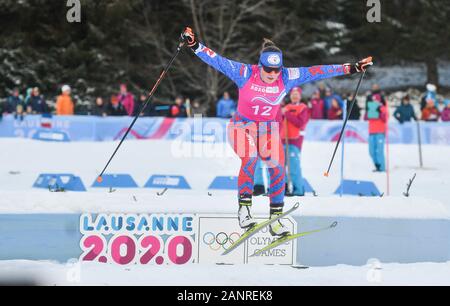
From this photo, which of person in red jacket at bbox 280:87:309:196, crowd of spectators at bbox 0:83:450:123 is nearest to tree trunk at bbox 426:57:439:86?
crowd of spectators at bbox 0:83:450:123

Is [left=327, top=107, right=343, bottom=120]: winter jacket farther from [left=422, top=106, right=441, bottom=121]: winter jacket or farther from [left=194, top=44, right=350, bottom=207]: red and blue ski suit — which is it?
[left=194, top=44, right=350, bottom=207]: red and blue ski suit

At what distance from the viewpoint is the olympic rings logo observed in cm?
669

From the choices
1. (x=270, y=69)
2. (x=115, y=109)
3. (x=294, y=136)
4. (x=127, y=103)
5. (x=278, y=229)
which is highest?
(x=127, y=103)

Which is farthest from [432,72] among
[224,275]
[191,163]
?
[224,275]

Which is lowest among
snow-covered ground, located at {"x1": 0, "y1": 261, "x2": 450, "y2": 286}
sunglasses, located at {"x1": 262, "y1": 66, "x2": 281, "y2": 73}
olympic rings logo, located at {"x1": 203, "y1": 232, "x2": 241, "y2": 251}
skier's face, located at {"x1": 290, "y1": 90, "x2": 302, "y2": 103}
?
snow-covered ground, located at {"x1": 0, "y1": 261, "x2": 450, "y2": 286}

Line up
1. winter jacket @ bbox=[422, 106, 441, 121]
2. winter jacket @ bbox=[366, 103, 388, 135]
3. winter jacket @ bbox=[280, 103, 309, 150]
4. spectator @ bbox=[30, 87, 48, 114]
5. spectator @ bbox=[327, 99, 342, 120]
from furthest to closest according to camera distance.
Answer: spectator @ bbox=[30, 87, 48, 114]
winter jacket @ bbox=[422, 106, 441, 121]
spectator @ bbox=[327, 99, 342, 120]
winter jacket @ bbox=[366, 103, 388, 135]
winter jacket @ bbox=[280, 103, 309, 150]

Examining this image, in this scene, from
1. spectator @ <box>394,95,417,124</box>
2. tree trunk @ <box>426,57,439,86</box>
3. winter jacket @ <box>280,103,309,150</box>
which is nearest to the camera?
winter jacket @ <box>280,103,309,150</box>

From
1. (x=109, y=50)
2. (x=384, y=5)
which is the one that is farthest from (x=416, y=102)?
(x=109, y=50)

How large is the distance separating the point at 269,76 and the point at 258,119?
0.42 meters

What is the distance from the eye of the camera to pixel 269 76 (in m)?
6.46

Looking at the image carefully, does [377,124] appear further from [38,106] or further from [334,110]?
[38,106]

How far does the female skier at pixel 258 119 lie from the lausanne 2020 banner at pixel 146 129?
11.7 meters

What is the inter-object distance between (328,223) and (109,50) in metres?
24.2

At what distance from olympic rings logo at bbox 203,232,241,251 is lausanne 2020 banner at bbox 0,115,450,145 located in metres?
11.7
